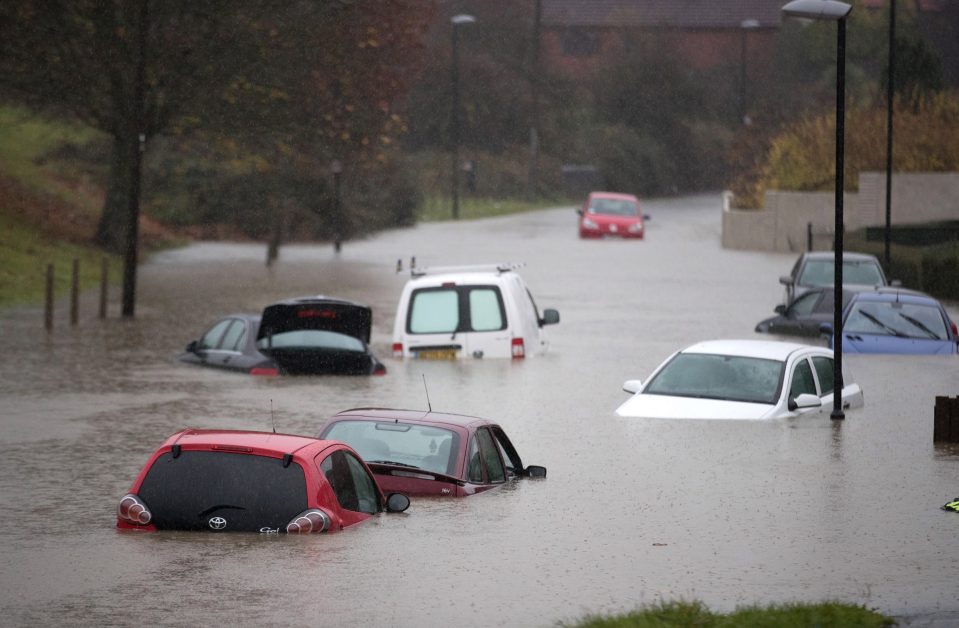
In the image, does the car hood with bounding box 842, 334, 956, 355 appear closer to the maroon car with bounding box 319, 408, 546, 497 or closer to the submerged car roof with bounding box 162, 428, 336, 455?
the maroon car with bounding box 319, 408, 546, 497

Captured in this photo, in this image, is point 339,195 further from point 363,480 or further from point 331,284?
point 363,480

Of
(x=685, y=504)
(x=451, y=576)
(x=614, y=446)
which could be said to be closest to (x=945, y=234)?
(x=614, y=446)

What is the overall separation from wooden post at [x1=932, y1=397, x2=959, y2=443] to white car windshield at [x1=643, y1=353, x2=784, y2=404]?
69.6 inches

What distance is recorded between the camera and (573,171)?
85.7 meters

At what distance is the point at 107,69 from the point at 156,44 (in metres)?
1.45

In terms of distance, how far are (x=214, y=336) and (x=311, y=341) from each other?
1993mm

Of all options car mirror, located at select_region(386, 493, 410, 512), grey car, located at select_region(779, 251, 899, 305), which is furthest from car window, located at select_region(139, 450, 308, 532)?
grey car, located at select_region(779, 251, 899, 305)

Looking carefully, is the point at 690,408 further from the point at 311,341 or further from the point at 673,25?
the point at 673,25

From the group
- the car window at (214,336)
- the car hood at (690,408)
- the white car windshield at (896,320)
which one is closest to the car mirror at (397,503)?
the car hood at (690,408)

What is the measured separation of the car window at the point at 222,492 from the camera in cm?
1181

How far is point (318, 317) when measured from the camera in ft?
86.3

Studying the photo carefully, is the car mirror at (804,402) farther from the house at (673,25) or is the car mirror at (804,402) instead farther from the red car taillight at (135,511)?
the house at (673,25)

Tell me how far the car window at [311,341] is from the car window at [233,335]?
20.7 inches

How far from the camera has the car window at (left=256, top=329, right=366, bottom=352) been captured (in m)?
26.5
